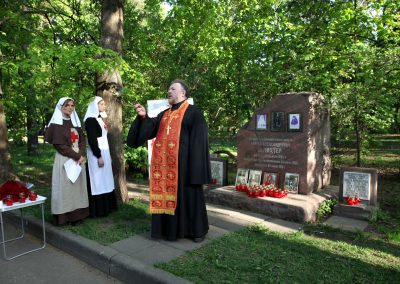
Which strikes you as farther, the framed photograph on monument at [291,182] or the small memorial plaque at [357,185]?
the framed photograph on monument at [291,182]

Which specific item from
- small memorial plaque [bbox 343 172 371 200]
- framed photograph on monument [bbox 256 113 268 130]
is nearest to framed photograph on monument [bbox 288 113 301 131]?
framed photograph on monument [bbox 256 113 268 130]

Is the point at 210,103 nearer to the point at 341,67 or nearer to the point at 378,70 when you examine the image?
the point at 341,67

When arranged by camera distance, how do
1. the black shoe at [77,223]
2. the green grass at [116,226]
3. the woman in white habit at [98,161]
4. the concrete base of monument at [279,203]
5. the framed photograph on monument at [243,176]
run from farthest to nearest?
the framed photograph on monument at [243,176], the concrete base of monument at [279,203], the woman in white habit at [98,161], the black shoe at [77,223], the green grass at [116,226]

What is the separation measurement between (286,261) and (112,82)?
424cm

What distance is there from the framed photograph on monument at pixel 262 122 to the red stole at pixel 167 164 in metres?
2.89

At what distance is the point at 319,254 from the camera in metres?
4.18

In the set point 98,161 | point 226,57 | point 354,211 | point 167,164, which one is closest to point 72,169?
point 98,161

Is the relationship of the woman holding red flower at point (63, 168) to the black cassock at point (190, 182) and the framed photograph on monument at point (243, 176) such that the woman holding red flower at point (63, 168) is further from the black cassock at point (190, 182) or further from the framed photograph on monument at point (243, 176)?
the framed photograph on monument at point (243, 176)

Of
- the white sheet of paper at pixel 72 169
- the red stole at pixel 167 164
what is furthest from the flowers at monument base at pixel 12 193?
the red stole at pixel 167 164

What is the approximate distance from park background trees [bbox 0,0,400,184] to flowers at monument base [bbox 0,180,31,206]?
1850 mm

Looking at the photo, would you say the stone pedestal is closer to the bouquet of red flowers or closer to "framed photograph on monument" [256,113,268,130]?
"framed photograph on monument" [256,113,268,130]

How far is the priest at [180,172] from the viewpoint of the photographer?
14.5 feet

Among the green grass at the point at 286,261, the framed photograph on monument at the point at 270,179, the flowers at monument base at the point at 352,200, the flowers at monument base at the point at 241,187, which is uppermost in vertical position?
the framed photograph on monument at the point at 270,179

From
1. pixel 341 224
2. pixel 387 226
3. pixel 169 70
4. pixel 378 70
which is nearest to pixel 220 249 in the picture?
pixel 341 224
